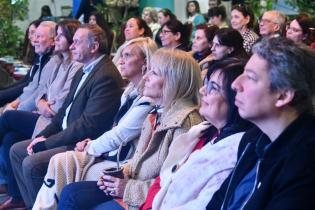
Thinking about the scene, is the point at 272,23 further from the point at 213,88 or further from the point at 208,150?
the point at 208,150

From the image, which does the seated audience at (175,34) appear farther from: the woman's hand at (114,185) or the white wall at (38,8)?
the white wall at (38,8)

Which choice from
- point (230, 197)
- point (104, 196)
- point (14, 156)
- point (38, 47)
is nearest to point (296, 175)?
point (230, 197)

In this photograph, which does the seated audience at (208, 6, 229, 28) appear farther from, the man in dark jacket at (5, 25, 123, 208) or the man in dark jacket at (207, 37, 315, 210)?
the man in dark jacket at (207, 37, 315, 210)

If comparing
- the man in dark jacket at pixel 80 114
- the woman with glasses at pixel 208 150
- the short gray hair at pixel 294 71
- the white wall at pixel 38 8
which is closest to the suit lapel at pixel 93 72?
the man in dark jacket at pixel 80 114

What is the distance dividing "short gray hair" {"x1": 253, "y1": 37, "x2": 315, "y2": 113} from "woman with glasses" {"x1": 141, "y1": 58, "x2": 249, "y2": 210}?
Answer: 384 mm

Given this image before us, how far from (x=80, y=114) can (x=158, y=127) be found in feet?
3.23

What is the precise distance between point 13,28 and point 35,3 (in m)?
3.19

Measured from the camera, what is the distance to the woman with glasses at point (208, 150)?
2.03 m

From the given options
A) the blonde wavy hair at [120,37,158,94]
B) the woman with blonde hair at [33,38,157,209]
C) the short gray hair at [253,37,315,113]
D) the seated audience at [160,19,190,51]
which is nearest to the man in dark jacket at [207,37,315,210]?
the short gray hair at [253,37,315,113]

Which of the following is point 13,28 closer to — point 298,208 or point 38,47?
point 38,47

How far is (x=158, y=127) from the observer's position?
264 centimetres

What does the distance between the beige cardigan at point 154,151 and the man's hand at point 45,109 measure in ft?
4.76

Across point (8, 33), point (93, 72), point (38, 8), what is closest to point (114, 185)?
point (93, 72)

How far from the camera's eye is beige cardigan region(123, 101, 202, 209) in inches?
100
